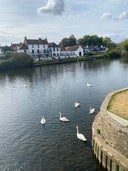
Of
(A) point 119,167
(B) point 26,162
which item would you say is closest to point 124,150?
(A) point 119,167

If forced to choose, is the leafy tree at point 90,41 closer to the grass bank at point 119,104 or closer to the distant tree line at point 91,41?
the distant tree line at point 91,41

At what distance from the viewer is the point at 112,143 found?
701 inches

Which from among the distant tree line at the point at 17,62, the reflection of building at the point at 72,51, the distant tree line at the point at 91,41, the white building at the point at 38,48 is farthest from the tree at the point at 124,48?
the distant tree line at the point at 17,62

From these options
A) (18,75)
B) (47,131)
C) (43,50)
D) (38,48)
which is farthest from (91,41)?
(47,131)

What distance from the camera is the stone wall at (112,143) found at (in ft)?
53.7

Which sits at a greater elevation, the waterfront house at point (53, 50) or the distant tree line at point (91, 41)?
the distant tree line at point (91, 41)

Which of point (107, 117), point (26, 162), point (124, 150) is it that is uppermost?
point (107, 117)

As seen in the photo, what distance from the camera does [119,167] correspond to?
16.1m

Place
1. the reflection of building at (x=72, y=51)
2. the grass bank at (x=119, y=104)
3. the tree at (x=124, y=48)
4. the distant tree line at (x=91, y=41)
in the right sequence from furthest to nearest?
the distant tree line at (x=91, y=41), the reflection of building at (x=72, y=51), the tree at (x=124, y=48), the grass bank at (x=119, y=104)

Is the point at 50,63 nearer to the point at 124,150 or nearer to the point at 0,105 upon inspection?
the point at 0,105

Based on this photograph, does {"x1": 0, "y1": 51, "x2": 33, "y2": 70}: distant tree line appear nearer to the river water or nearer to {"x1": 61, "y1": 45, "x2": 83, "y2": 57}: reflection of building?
{"x1": 61, "y1": 45, "x2": 83, "y2": 57}: reflection of building

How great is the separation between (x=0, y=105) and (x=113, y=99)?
65.0ft

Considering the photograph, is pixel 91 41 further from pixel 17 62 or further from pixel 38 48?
pixel 17 62

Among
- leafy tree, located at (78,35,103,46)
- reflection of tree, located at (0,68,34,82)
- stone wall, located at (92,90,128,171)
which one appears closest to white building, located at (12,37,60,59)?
leafy tree, located at (78,35,103,46)
